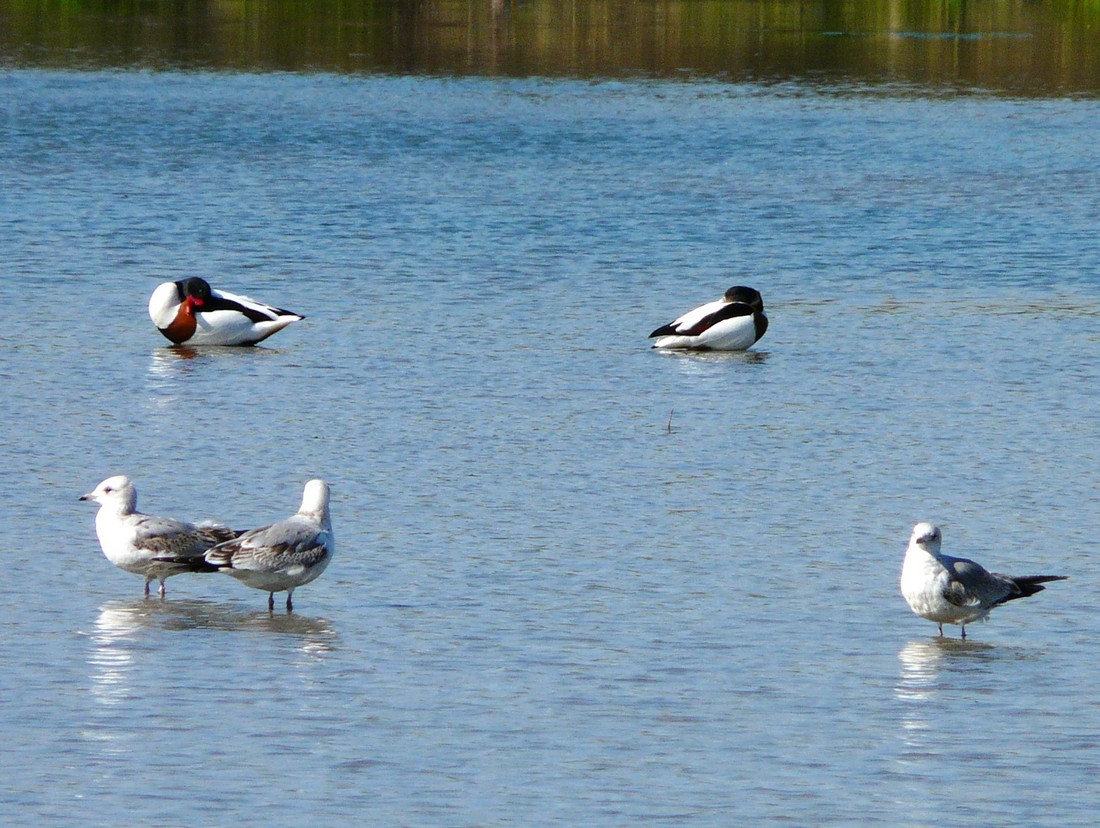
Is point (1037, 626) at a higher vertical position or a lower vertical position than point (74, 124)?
lower

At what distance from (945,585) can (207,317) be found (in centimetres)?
1138

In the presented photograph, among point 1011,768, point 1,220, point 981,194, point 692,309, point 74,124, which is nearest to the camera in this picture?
point 1011,768

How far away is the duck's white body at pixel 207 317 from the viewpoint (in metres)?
20.5

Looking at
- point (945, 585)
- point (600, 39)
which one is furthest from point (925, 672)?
point (600, 39)

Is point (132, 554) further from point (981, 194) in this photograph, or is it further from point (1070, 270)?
point (981, 194)

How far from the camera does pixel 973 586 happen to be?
11.0m

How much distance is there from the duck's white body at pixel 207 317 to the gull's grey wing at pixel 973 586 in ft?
36.0

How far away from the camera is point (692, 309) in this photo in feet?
76.3

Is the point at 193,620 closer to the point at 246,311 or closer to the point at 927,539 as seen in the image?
the point at 927,539

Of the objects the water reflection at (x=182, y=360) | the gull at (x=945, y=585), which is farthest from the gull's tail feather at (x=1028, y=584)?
the water reflection at (x=182, y=360)

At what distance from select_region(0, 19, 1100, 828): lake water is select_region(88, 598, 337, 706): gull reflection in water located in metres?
0.03

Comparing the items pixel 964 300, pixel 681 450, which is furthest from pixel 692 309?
pixel 681 450

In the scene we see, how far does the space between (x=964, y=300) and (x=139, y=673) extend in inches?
606

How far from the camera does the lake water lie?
9062 mm
